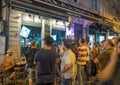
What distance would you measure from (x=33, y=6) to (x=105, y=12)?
65.8ft

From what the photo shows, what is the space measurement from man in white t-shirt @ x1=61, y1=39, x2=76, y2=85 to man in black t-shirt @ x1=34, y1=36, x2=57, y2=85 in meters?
0.83

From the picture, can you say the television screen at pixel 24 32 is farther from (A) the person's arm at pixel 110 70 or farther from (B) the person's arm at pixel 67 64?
(A) the person's arm at pixel 110 70

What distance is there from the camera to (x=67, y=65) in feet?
20.7

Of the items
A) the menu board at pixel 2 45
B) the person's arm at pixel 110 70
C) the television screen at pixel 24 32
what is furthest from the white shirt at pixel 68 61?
the television screen at pixel 24 32

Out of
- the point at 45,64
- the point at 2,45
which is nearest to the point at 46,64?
the point at 45,64

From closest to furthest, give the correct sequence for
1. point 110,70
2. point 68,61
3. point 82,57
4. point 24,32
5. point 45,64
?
point 110,70
point 45,64
point 68,61
point 82,57
point 24,32

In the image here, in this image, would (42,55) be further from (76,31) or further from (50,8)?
(76,31)

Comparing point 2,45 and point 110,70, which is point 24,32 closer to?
point 2,45

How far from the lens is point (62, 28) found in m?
17.6

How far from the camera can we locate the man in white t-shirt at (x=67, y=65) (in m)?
6.34

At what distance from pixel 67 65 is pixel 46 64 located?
0.95 m

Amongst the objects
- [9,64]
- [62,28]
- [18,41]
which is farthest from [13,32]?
[62,28]

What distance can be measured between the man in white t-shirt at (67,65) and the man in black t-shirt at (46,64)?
0.83 m

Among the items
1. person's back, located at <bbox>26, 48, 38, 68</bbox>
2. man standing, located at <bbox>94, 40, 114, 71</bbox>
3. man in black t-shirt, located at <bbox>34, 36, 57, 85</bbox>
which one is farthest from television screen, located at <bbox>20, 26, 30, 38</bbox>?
man in black t-shirt, located at <bbox>34, 36, 57, 85</bbox>
